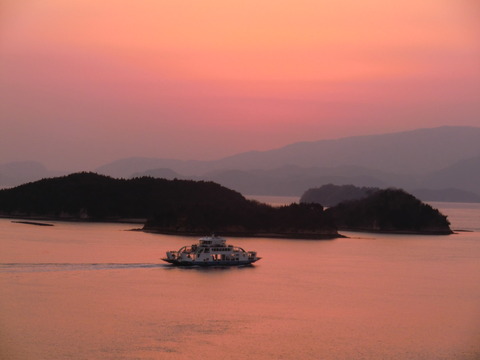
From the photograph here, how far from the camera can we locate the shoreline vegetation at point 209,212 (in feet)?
455

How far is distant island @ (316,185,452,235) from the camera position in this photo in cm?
16075

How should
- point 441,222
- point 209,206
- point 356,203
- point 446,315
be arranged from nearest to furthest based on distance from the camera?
point 446,315 < point 209,206 < point 441,222 < point 356,203

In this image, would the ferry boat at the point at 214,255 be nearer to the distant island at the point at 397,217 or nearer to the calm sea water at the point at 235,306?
the calm sea water at the point at 235,306

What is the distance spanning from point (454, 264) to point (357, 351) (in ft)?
171

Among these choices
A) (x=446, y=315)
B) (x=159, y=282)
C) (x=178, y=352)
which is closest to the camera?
(x=178, y=352)

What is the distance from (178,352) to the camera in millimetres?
45781

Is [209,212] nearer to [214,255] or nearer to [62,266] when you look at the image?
[214,255]

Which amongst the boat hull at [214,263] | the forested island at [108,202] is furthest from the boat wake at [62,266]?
the forested island at [108,202]

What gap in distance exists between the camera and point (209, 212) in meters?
138

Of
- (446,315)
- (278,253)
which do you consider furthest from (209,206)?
(446,315)

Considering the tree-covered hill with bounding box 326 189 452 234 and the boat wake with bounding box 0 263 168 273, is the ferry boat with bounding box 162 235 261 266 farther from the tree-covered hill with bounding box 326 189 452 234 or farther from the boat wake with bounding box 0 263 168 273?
the tree-covered hill with bounding box 326 189 452 234

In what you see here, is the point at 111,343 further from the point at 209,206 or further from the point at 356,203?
the point at 356,203

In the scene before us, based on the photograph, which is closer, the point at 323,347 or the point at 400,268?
the point at 323,347

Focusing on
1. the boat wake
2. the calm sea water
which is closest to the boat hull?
the calm sea water
